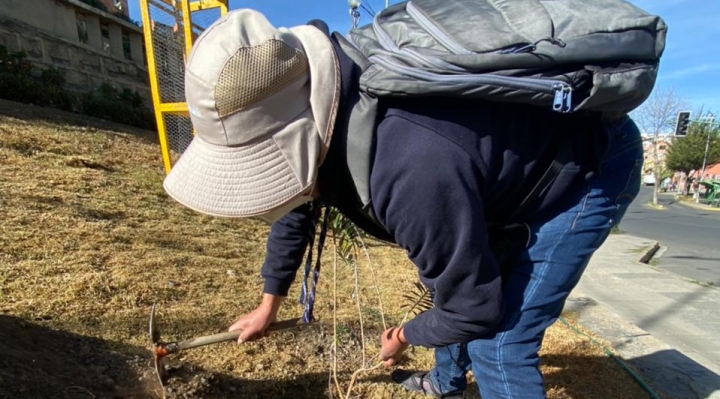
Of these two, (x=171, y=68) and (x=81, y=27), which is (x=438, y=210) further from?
(x=81, y=27)

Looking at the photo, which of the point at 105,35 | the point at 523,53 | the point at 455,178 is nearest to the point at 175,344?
the point at 455,178

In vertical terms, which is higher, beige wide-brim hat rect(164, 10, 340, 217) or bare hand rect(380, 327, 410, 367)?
beige wide-brim hat rect(164, 10, 340, 217)

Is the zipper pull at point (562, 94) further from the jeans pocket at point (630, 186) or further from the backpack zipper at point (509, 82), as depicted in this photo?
the jeans pocket at point (630, 186)

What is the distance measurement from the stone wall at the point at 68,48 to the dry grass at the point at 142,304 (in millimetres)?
3421

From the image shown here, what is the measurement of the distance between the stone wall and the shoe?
23.9 ft

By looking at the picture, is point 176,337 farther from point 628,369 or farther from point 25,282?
point 628,369

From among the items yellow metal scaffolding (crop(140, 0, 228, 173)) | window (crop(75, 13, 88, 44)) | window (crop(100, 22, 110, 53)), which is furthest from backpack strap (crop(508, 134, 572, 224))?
window (crop(100, 22, 110, 53))

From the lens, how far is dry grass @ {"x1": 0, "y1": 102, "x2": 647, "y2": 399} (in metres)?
1.90

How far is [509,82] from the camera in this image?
1.00 meters

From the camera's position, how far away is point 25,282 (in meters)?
2.41

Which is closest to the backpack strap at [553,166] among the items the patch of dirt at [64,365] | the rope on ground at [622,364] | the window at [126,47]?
the patch of dirt at [64,365]

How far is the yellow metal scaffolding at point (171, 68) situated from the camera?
531 centimetres

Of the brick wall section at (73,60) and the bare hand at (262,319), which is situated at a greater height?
the brick wall section at (73,60)

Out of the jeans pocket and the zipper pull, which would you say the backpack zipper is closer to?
the zipper pull
